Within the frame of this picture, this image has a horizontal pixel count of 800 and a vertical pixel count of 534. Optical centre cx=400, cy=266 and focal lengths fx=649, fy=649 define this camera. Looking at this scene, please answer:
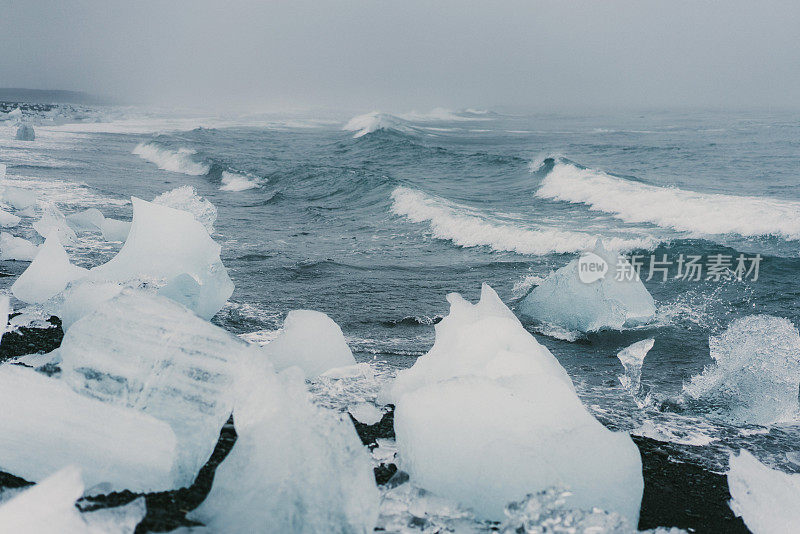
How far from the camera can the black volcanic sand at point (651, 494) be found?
8.13ft

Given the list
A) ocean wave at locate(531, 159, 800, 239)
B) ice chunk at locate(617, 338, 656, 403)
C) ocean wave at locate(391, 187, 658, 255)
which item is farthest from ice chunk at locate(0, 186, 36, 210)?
ocean wave at locate(531, 159, 800, 239)

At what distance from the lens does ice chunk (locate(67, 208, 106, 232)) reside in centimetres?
960

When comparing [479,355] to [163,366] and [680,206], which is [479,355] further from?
[680,206]

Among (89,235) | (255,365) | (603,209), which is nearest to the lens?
(255,365)

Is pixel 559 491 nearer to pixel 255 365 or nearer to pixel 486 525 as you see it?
pixel 486 525

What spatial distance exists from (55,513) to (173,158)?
2416 centimetres

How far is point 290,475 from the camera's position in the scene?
232 cm

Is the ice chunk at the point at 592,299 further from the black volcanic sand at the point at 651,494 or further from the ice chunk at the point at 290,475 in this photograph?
the ice chunk at the point at 290,475

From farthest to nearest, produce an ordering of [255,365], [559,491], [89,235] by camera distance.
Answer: [89,235]
[255,365]
[559,491]

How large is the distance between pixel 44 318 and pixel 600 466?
Result: 4.45 metres

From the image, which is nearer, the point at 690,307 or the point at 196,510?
the point at 196,510

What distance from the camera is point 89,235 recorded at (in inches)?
363

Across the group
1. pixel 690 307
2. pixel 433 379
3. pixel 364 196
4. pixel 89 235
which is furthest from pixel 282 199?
pixel 433 379

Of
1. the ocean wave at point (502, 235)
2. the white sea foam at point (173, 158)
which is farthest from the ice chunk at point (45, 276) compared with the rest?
the white sea foam at point (173, 158)
